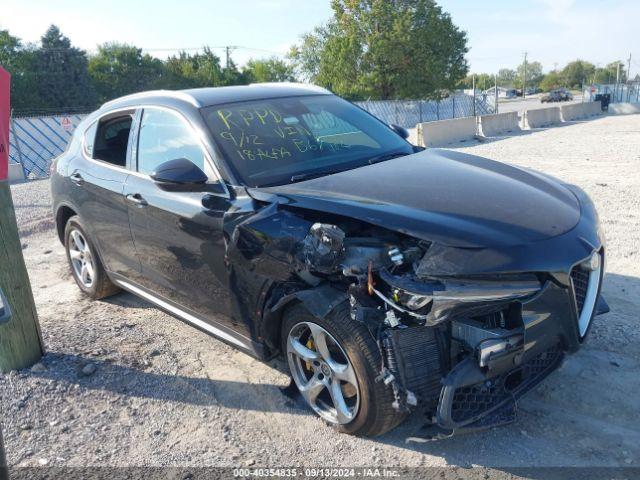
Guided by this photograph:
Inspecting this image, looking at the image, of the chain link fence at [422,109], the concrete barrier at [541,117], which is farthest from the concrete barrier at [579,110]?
the chain link fence at [422,109]

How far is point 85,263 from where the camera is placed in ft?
17.4

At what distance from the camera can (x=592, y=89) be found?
4050cm

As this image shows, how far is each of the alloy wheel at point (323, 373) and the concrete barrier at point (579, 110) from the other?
27.2 metres

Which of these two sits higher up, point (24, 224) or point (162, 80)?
point (162, 80)

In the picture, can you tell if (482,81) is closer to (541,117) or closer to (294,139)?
(541,117)

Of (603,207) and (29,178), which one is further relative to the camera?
(29,178)

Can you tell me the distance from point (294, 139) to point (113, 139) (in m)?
1.89

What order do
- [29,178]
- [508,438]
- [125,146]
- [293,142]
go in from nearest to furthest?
1. [508,438]
2. [293,142]
3. [125,146]
4. [29,178]

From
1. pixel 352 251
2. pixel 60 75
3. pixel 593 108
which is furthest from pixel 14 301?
pixel 60 75

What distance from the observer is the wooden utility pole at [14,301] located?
3.89 meters

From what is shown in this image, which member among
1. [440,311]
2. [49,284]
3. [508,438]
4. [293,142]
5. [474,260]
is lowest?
[508,438]

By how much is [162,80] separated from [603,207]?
57182 millimetres

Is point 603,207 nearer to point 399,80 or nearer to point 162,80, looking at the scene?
point 399,80

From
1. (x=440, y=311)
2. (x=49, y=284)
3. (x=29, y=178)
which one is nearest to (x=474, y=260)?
(x=440, y=311)
